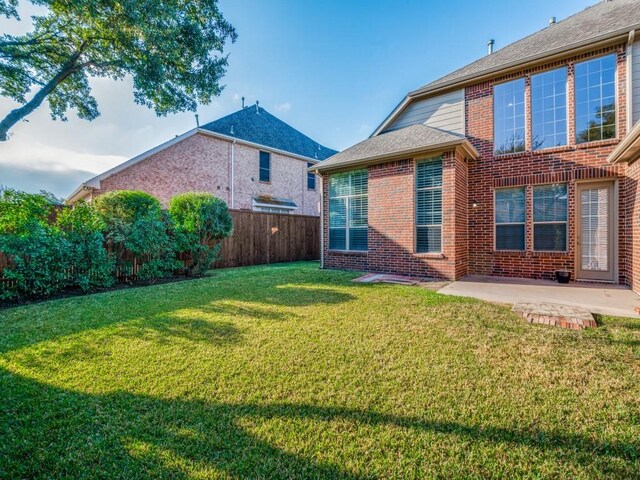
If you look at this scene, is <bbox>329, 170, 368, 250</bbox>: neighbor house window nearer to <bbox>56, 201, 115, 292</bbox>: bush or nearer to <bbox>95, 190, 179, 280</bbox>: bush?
<bbox>95, 190, 179, 280</bbox>: bush

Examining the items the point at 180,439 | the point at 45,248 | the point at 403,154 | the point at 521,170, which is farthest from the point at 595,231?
the point at 45,248

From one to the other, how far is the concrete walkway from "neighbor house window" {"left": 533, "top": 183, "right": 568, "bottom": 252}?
1043mm

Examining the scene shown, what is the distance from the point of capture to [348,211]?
942 centimetres

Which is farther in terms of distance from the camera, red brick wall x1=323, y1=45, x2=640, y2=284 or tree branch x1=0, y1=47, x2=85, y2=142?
tree branch x1=0, y1=47, x2=85, y2=142

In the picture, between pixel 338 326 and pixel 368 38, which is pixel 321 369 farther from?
pixel 368 38

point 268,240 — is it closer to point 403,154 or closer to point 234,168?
point 234,168

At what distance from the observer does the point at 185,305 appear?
17.3 feet

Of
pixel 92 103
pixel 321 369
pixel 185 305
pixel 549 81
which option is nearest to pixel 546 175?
pixel 549 81

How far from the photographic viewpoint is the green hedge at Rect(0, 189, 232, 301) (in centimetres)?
576

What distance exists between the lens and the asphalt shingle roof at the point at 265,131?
15812mm

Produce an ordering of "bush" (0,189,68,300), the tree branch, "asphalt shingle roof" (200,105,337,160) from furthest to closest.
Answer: "asphalt shingle roof" (200,105,337,160), the tree branch, "bush" (0,189,68,300)

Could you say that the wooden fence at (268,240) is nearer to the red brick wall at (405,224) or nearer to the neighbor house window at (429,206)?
the red brick wall at (405,224)

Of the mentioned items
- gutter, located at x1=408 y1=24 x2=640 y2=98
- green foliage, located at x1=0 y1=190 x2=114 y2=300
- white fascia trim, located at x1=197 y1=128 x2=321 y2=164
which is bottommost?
green foliage, located at x1=0 y1=190 x2=114 y2=300

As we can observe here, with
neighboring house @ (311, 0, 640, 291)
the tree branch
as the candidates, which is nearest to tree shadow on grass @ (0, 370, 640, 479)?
neighboring house @ (311, 0, 640, 291)
